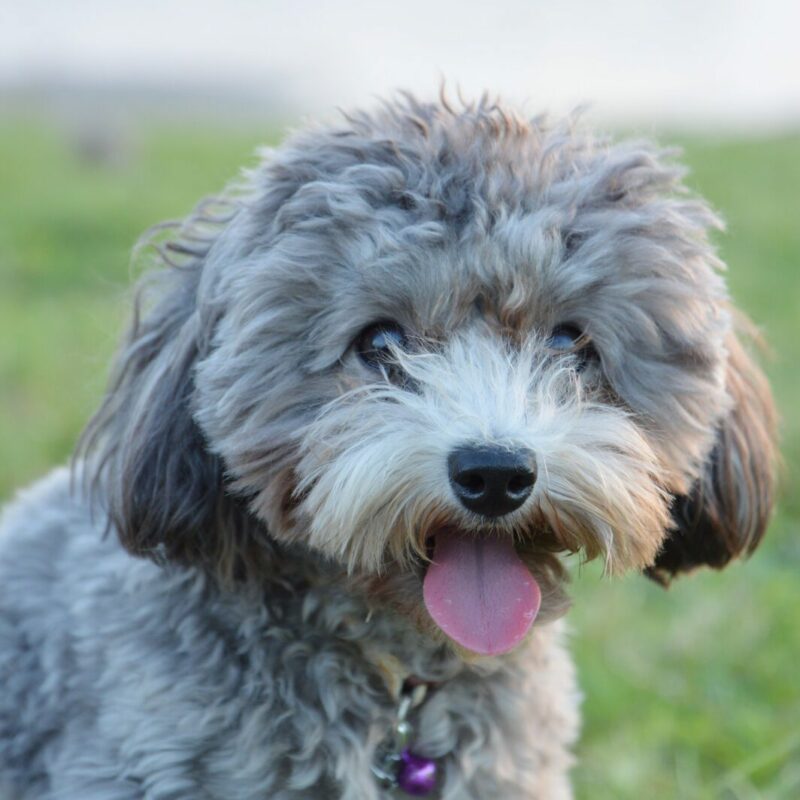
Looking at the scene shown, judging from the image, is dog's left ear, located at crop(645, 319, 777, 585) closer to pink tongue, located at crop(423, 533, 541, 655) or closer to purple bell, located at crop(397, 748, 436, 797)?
pink tongue, located at crop(423, 533, 541, 655)

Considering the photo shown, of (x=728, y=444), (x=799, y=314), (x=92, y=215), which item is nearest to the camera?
(x=728, y=444)

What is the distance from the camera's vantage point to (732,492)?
3031 millimetres

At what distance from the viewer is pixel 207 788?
278 centimetres

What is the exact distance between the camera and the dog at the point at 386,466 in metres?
2.48

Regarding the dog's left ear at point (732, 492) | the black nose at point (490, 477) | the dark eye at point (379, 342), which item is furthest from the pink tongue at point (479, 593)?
the dog's left ear at point (732, 492)

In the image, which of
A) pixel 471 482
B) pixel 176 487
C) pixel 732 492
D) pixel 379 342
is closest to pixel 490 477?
pixel 471 482

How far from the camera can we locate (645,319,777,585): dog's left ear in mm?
3016

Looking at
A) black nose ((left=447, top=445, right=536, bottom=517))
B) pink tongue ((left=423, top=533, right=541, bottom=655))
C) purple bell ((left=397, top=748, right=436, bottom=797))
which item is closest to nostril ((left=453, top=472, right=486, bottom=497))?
black nose ((left=447, top=445, right=536, bottom=517))

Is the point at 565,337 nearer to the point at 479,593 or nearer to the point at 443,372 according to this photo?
the point at 443,372

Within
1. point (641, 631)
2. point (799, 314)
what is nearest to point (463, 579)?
point (641, 631)

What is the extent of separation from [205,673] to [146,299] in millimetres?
887

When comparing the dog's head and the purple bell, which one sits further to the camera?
the purple bell

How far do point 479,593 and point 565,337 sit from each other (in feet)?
1.82

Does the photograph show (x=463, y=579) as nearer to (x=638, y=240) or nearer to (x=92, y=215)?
(x=638, y=240)
